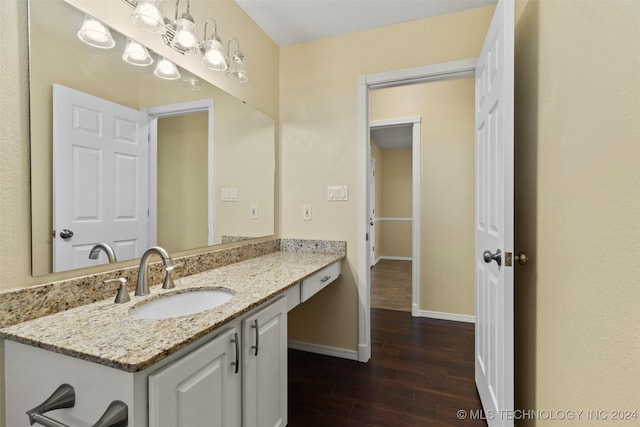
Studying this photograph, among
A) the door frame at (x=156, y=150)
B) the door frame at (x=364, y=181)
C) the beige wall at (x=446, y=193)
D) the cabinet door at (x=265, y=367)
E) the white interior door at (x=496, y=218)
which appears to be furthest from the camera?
the beige wall at (x=446, y=193)

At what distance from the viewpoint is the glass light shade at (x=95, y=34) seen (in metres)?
1.10

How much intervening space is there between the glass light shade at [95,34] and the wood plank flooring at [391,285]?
10.5ft

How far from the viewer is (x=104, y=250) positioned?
1160 millimetres

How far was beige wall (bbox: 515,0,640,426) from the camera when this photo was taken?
0.67 m

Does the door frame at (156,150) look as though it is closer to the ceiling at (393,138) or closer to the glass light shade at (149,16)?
the glass light shade at (149,16)

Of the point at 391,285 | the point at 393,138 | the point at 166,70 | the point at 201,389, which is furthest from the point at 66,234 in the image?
the point at 393,138

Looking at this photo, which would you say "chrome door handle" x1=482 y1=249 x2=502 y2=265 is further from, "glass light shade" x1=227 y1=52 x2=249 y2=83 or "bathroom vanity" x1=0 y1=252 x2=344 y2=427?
"glass light shade" x1=227 y1=52 x2=249 y2=83

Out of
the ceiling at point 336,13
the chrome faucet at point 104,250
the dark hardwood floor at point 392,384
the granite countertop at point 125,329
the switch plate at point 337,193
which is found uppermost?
the ceiling at point 336,13

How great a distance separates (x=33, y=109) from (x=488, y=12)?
2.39 meters

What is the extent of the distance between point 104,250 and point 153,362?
0.69 m

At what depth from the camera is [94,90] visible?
1115 millimetres

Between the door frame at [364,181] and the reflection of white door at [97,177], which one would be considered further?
the door frame at [364,181]

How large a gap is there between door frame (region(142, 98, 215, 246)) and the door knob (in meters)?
0.32

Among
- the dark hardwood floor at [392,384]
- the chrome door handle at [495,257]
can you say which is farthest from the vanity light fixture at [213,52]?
the dark hardwood floor at [392,384]
